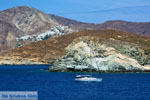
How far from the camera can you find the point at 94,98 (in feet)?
219

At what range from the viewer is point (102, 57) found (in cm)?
12600

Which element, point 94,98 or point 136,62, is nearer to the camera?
point 94,98

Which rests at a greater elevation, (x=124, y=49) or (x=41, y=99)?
(x=124, y=49)

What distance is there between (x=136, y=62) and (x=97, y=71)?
13.2 m

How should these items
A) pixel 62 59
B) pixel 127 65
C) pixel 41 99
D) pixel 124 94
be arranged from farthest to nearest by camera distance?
pixel 62 59, pixel 127 65, pixel 124 94, pixel 41 99

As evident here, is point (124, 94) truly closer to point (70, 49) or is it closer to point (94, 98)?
point (94, 98)

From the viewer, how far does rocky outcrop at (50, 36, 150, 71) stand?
124875 mm

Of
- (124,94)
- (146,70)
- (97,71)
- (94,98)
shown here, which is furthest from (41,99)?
(146,70)

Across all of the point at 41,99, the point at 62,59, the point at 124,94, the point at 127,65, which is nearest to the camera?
the point at 41,99

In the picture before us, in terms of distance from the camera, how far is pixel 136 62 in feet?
412

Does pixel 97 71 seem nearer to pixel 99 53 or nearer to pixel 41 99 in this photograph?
pixel 99 53

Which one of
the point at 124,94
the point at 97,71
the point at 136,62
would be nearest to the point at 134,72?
the point at 136,62

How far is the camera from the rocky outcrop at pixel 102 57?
4916 inches

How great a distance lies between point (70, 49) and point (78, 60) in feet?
27.4
